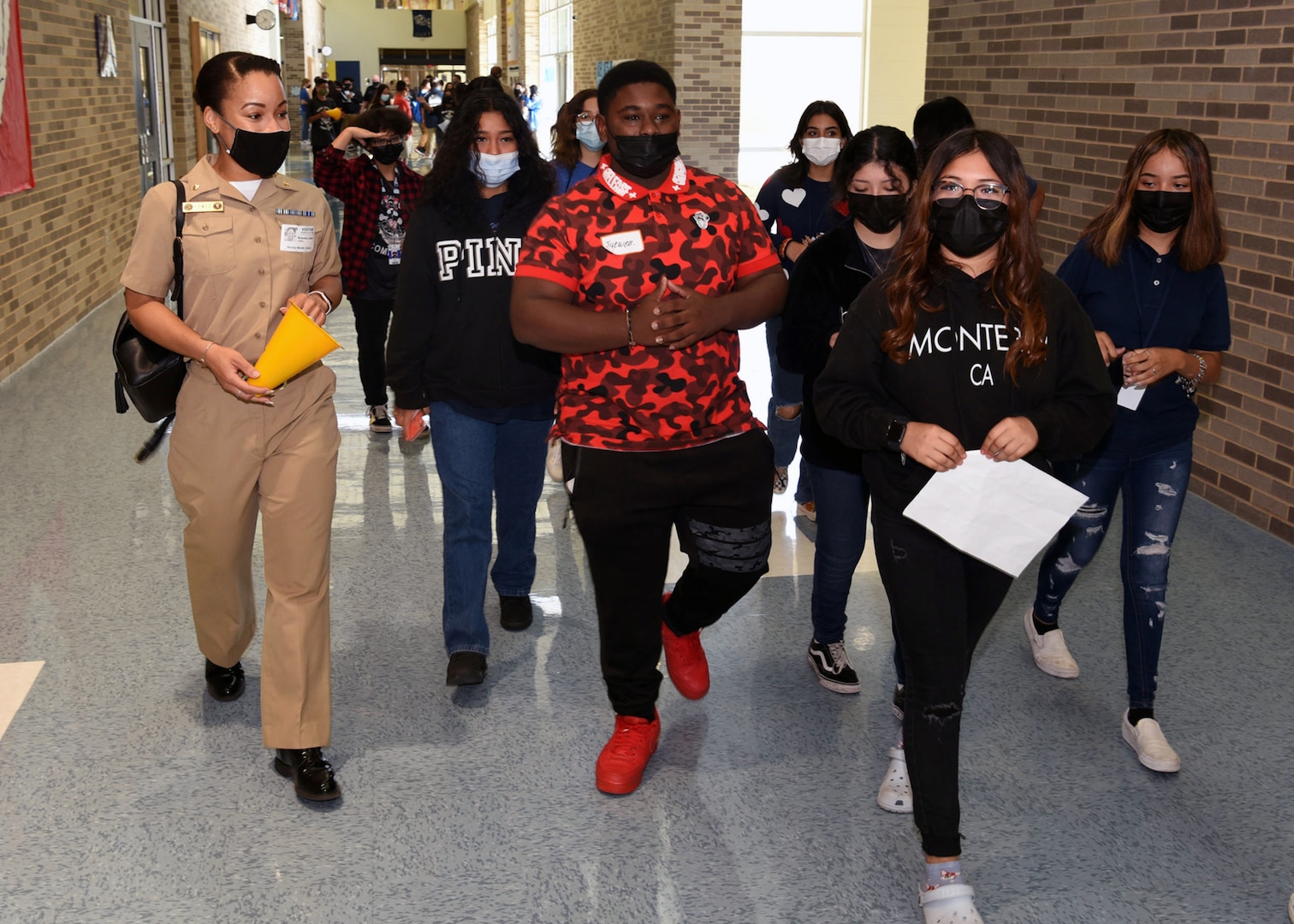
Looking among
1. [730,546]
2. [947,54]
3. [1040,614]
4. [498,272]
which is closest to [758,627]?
[1040,614]

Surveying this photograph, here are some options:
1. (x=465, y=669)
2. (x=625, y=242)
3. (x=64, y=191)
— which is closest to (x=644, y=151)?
(x=625, y=242)

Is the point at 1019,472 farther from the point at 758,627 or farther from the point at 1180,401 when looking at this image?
the point at 758,627

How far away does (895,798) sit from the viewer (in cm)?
326

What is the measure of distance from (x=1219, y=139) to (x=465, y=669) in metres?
4.36

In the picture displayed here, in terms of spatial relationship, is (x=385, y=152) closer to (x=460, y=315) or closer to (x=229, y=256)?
(x=460, y=315)

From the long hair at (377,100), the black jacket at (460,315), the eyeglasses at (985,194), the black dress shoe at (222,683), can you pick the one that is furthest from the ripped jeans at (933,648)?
the long hair at (377,100)

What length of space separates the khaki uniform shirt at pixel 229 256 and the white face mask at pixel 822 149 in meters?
2.96

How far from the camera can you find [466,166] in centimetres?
376

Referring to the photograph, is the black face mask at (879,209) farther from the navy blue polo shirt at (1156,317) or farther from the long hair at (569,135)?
the long hair at (569,135)

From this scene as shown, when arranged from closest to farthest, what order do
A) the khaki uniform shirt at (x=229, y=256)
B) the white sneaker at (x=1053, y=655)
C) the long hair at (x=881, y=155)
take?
the khaki uniform shirt at (x=229, y=256) → the long hair at (x=881, y=155) → the white sneaker at (x=1053, y=655)

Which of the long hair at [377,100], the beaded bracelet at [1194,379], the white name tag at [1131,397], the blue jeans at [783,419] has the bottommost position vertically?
the blue jeans at [783,419]

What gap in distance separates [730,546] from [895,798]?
0.80 m

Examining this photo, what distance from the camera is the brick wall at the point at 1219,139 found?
17.7ft

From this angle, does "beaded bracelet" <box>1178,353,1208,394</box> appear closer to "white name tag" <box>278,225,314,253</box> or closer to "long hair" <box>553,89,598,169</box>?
"white name tag" <box>278,225,314,253</box>
